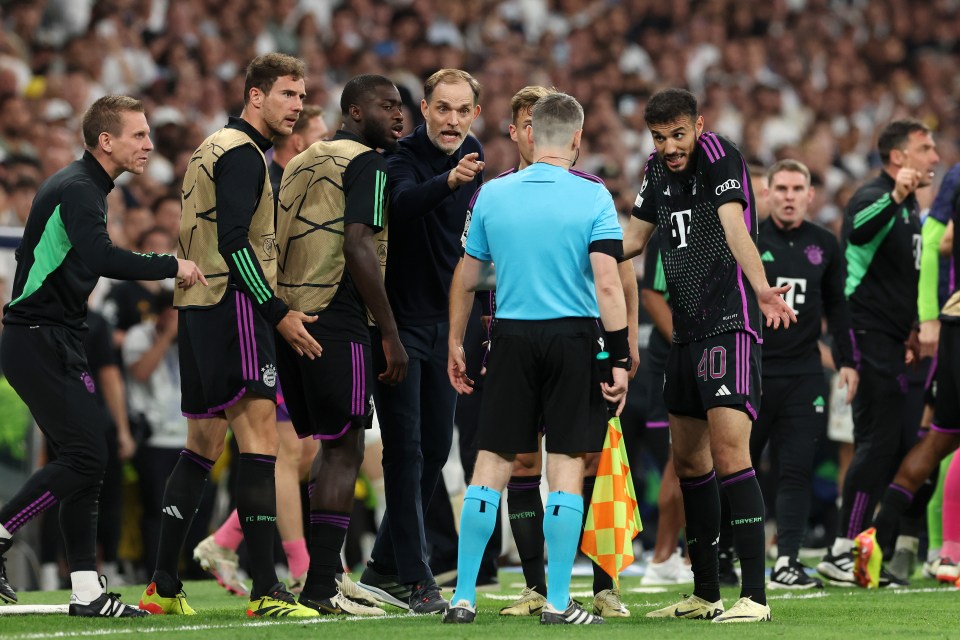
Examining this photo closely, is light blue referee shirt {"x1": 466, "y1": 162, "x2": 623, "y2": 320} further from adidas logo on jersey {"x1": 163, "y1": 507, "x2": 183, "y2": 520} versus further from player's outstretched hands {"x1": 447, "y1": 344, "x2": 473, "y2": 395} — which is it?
adidas logo on jersey {"x1": 163, "y1": 507, "x2": 183, "y2": 520}

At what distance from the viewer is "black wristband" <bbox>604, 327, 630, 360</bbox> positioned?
5801 mm

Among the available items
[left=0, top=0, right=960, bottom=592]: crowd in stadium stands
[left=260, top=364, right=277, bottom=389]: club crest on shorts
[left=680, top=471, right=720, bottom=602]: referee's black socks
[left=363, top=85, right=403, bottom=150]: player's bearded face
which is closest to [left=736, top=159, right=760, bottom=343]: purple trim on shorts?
[left=680, top=471, right=720, bottom=602]: referee's black socks

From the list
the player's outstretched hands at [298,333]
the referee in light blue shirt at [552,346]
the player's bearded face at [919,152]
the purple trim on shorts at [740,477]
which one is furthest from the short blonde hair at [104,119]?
the player's bearded face at [919,152]

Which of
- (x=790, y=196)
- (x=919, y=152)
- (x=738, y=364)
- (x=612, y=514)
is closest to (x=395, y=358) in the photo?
(x=612, y=514)

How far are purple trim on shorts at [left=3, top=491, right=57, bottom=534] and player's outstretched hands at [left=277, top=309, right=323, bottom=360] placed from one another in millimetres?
1240

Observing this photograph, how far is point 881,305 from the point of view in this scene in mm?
8852

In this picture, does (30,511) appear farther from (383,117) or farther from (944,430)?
(944,430)

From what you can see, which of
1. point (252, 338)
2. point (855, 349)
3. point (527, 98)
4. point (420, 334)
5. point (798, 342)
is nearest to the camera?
point (252, 338)

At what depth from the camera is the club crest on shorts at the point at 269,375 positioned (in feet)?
20.3

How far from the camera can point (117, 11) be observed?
14.3 metres

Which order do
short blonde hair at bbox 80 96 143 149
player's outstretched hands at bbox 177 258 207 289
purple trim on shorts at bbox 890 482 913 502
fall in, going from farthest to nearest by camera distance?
1. purple trim on shorts at bbox 890 482 913 502
2. short blonde hair at bbox 80 96 143 149
3. player's outstretched hands at bbox 177 258 207 289

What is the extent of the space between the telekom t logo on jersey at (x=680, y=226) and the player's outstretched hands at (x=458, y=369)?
3.55ft

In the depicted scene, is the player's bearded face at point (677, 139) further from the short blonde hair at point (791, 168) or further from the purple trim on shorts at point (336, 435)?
the short blonde hair at point (791, 168)

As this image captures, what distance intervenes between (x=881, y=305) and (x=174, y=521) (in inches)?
185
